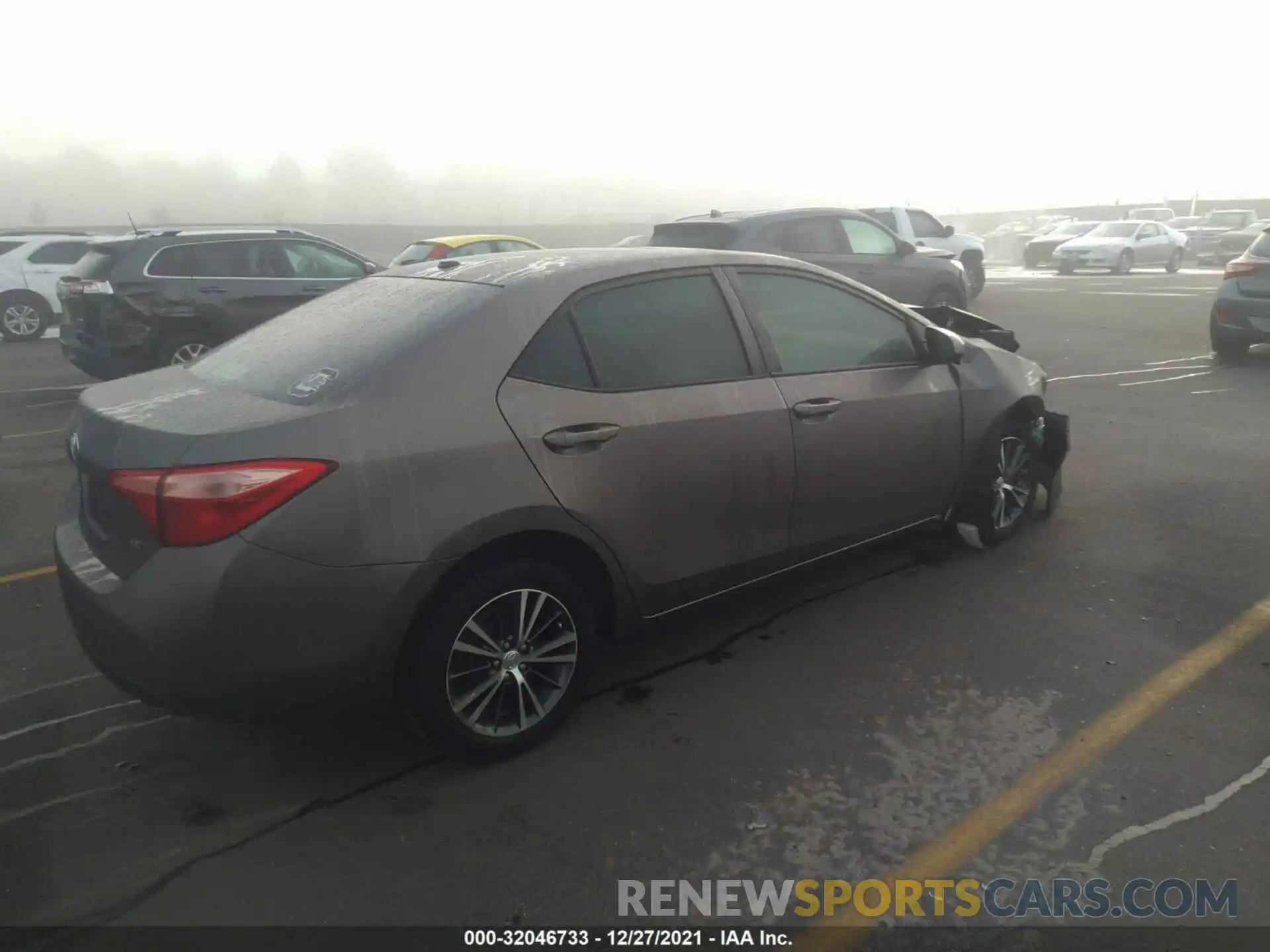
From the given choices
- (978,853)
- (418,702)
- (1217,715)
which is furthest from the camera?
Answer: (1217,715)

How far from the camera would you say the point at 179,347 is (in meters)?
9.65

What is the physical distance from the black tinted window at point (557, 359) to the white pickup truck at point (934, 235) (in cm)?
1402

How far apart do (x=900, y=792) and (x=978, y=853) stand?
32 cm

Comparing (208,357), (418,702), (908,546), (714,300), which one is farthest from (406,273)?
(908,546)

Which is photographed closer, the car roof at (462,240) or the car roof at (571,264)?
the car roof at (571,264)

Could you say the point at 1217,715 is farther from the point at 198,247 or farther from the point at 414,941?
the point at 198,247

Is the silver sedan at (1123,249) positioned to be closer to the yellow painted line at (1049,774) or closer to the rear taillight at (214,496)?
the yellow painted line at (1049,774)

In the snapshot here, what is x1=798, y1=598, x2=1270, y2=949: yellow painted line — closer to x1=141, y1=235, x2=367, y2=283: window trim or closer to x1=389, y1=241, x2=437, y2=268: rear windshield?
x1=141, y1=235, x2=367, y2=283: window trim

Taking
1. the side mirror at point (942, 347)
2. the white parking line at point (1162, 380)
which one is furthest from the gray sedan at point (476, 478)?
the white parking line at point (1162, 380)

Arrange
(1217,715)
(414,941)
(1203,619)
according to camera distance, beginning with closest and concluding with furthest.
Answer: (414,941), (1217,715), (1203,619)

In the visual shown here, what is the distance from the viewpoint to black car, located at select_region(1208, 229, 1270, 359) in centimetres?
1007

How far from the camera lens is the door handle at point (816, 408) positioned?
386cm

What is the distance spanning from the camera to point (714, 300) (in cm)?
383

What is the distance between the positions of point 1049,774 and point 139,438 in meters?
3.01
